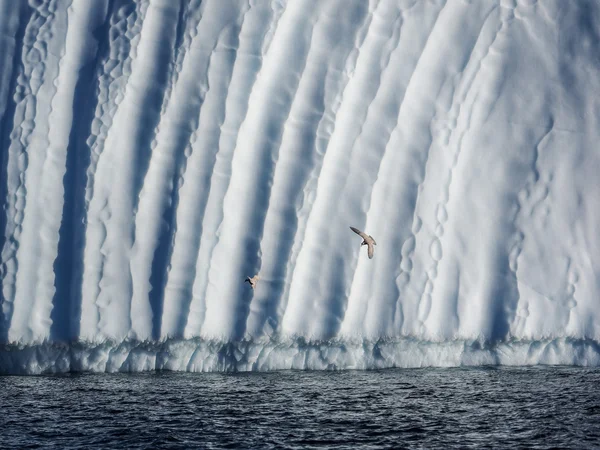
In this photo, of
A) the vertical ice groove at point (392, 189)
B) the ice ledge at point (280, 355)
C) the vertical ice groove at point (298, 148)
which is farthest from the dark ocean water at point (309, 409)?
the vertical ice groove at point (298, 148)

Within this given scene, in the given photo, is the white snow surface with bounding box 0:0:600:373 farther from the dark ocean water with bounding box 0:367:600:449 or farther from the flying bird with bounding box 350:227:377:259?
the dark ocean water with bounding box 0:367:600:449

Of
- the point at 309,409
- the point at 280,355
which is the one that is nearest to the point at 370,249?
the point at 280,355

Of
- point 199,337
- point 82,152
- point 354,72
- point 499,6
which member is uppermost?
point 499,6

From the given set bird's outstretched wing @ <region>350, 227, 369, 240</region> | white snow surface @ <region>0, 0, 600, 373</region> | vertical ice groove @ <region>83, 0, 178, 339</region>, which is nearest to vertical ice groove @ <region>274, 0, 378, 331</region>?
white snow surface @ <region>0, 0, 600, 373</region>

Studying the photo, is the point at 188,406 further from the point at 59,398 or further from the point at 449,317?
the point at 449,317

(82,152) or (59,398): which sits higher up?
(82,152)

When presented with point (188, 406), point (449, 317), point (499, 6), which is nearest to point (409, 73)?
point (499, 6)
